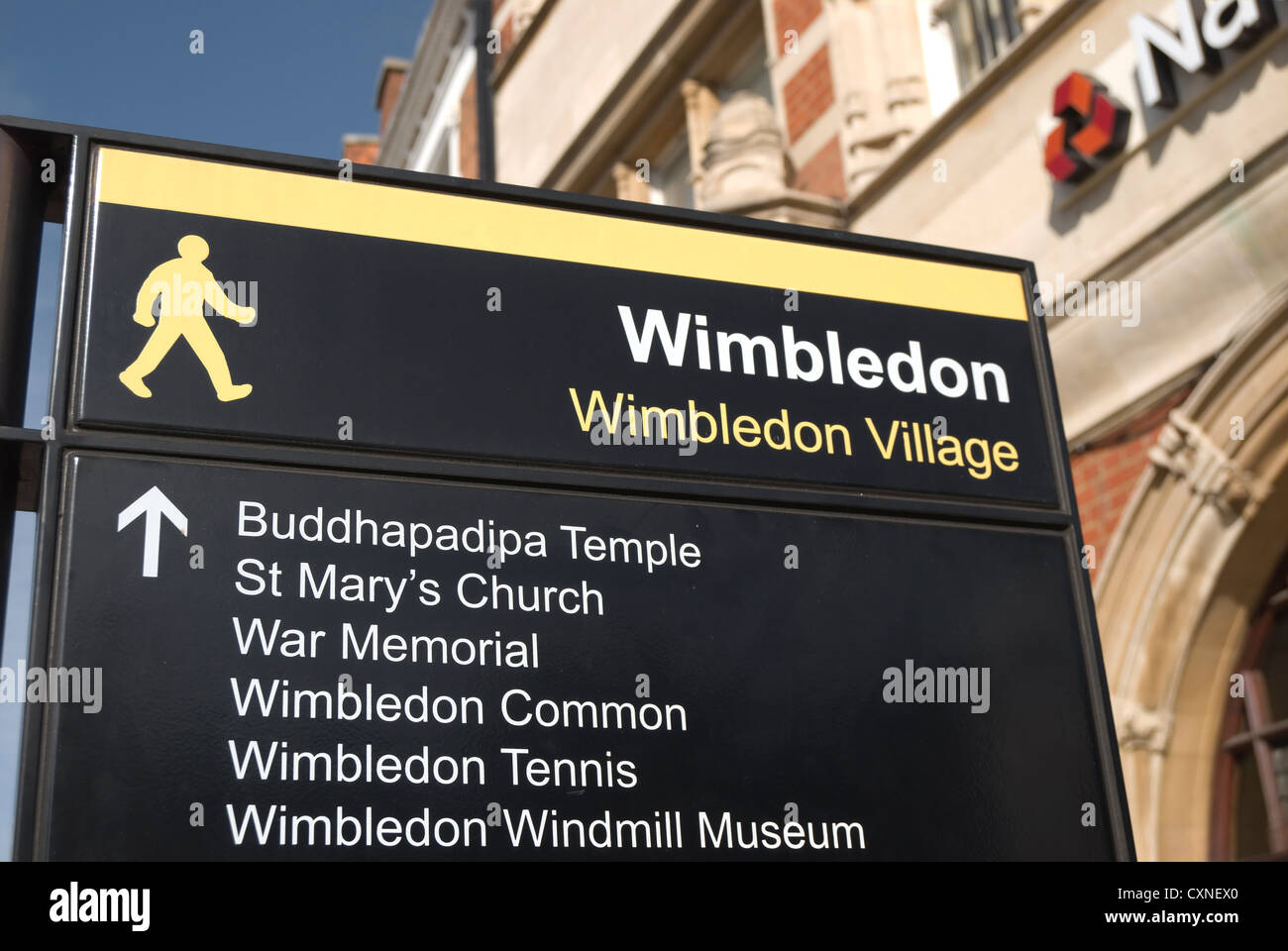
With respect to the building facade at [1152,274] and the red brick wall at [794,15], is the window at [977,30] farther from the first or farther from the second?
the red brick wall at [794,15]

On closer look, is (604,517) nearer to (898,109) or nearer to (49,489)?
(49,489)

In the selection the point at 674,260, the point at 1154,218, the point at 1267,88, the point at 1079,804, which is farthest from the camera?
the point at 1154,218

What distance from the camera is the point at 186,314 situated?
88.7 inches

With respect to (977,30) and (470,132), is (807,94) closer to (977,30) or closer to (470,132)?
(977,30)

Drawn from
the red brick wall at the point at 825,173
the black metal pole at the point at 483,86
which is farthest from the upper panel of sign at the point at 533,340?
the black metal pole at the point at 483,86

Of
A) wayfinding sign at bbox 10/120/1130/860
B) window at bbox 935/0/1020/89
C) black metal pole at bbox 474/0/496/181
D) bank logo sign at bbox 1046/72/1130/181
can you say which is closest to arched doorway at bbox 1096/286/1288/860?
bank logo sign at bbox 1046/72/1130/181

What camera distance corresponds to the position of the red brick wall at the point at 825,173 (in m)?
8.98

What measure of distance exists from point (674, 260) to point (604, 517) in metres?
0.59

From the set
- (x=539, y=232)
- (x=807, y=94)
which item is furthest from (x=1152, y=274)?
(x=539, y=232)

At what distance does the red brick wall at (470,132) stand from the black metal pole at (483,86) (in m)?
0.14

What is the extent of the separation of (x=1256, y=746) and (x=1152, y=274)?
206cm

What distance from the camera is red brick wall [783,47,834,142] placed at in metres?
9.31

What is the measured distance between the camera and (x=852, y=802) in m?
2.25

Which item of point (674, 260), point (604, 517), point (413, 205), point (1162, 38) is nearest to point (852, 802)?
point (604, 517)
